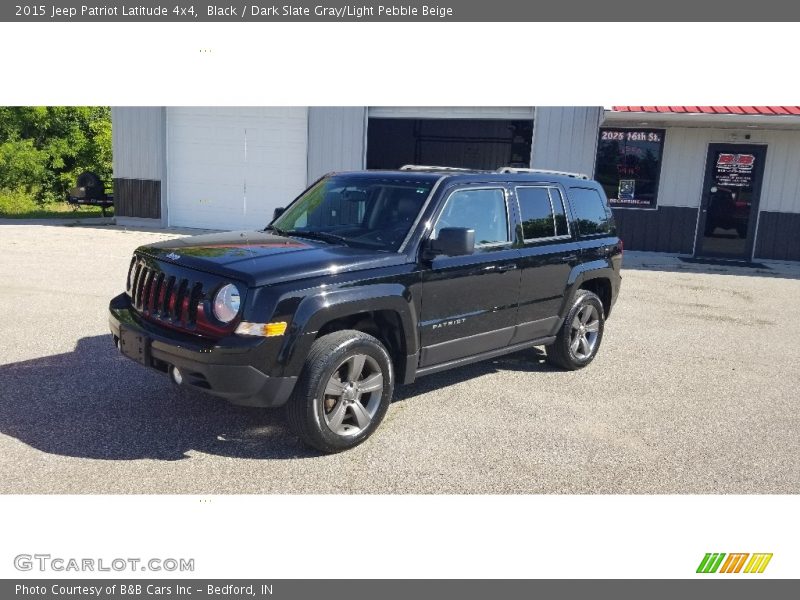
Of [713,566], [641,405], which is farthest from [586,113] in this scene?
[713,566]

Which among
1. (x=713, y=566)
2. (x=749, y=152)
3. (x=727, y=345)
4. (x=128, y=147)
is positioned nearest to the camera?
(x=713, y=566)

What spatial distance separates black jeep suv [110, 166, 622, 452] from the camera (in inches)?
158

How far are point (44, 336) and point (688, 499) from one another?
610 centimetres

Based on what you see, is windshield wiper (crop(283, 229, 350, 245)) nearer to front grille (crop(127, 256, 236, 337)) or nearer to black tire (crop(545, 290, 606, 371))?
front grille (crop(127, 256, 236, 337))

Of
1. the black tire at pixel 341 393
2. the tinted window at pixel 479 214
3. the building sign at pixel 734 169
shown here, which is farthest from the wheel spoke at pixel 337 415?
the building sign at pixel 734 169

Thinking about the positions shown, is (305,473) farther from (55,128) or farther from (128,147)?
(55,128)

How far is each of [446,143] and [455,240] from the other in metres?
21.4

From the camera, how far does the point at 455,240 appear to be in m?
4.56

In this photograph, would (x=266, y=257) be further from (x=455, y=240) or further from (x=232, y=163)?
(x=232, y=163)

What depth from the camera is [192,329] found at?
13.5 ft

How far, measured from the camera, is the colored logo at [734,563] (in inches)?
135

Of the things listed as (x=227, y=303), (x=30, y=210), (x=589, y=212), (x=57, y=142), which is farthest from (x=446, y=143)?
(x=227, y=303)

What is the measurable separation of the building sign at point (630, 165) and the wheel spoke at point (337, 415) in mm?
12836

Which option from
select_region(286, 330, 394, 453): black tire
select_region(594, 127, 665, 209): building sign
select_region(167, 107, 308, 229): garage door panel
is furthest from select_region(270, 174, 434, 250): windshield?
select_region(167, 107, 308, 229): garage door panel
